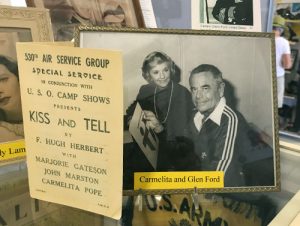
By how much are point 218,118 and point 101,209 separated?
0.28m

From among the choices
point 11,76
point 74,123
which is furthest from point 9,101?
point 74,123

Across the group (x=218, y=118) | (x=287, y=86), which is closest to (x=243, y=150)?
(x=218, y=118)

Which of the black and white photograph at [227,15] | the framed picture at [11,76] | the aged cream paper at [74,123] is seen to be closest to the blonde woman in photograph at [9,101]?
the framed picture at [11,76]

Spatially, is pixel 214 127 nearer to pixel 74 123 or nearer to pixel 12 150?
pixel 74 123

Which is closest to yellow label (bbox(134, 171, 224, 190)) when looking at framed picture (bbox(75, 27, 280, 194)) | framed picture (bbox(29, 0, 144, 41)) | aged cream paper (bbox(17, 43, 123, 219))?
framed picture (bbox(75, 27, 280, 194))

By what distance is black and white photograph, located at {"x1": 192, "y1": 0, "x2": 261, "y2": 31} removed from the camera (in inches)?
34.3

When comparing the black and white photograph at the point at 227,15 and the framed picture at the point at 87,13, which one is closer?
the framed picture at the point at 87,13

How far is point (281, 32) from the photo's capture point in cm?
287

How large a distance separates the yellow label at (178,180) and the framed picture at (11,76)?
23cm

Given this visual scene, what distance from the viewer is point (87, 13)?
2.58 ft

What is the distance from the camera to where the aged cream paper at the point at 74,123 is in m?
0.49

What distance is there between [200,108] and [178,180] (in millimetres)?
143

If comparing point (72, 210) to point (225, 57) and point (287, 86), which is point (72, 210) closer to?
point (225, 57)

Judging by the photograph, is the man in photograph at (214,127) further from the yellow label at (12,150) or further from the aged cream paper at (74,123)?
the yellow label at (12,150)
